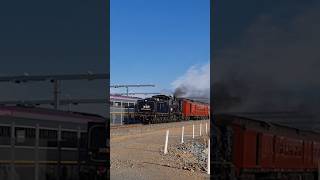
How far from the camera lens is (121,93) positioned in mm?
3979

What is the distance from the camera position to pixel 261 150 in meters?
3.46

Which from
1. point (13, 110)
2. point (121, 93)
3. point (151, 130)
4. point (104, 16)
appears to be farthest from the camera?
point (151, 130)

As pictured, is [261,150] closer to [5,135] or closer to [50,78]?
[50,78]

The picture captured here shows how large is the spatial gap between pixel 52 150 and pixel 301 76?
2011 millimetres

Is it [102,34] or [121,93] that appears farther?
[121,93]

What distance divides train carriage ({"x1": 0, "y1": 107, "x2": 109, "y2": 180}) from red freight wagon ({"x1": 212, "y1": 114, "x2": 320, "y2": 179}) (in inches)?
37.3

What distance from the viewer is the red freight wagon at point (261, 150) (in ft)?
10.8

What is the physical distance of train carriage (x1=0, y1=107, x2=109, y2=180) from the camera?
369 centimetres

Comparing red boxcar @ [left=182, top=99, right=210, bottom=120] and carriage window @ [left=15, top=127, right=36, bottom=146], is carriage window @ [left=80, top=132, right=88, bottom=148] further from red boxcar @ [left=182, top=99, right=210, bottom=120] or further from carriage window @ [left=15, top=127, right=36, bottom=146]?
A: red boxcar @ [left=182, top=99, right=210, bottom=120]

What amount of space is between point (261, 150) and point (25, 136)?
1.85 m

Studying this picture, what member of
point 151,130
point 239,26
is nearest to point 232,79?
point 239,26

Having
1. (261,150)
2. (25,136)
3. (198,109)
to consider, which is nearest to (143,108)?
(198,109)

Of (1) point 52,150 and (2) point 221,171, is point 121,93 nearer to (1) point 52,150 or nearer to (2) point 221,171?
(1) point 52,150

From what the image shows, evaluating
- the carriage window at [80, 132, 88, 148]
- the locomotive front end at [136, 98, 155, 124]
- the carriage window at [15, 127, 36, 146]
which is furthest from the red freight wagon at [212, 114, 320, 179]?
the locomotive front end at [136, 98, 155, 124]
